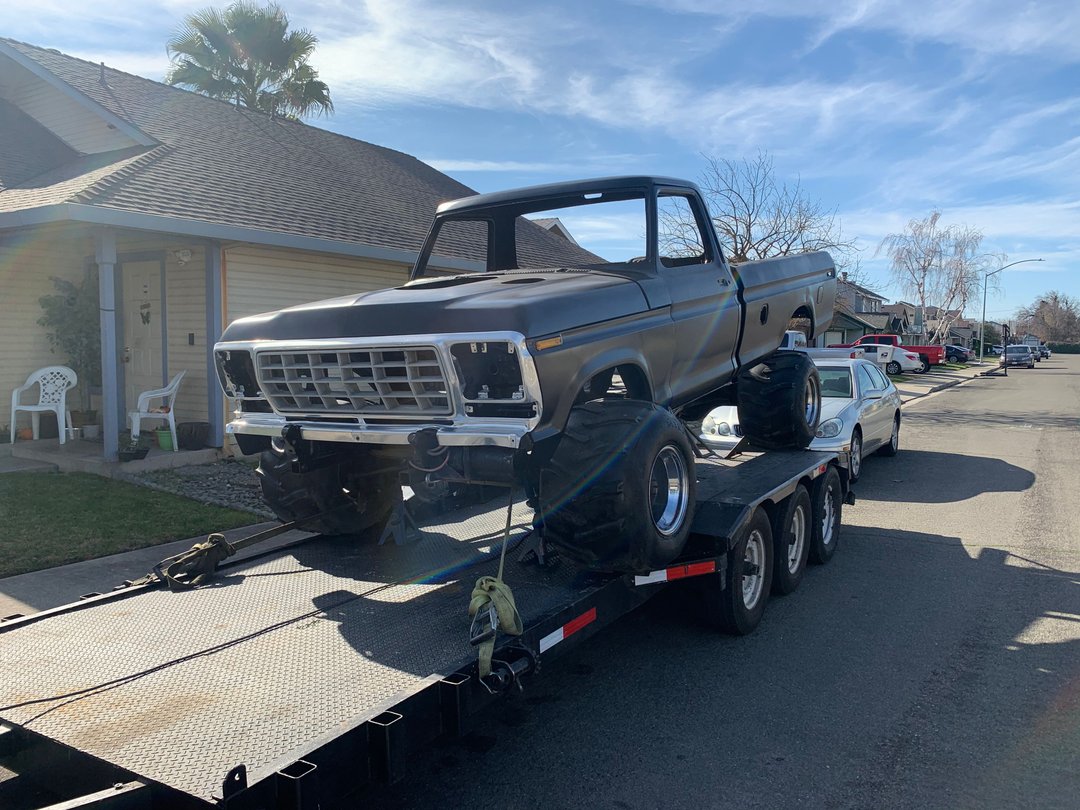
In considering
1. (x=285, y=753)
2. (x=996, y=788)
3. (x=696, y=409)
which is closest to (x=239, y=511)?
(x=696, y=409)

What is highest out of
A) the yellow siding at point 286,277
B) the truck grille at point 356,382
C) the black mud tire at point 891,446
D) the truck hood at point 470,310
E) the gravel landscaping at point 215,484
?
the yellow siding at point 286,277

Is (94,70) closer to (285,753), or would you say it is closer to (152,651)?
(152,651)

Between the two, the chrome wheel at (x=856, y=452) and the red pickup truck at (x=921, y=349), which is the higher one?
the red pickup truck at (x=921, y=349)

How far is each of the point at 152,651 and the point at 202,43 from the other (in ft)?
73.5

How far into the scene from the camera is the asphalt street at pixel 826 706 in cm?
355

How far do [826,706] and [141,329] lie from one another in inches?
415

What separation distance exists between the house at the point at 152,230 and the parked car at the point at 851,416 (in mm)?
3280

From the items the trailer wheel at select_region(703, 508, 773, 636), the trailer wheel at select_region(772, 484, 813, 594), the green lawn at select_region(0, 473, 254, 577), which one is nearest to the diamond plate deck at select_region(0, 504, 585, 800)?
the trailer wheel at select_region(703, 508, 773, 636)

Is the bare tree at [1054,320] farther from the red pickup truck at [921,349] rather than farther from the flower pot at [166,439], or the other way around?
the flower pot at [166,439]

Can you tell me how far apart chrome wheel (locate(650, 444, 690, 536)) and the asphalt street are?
94cm

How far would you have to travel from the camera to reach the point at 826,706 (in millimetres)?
4297

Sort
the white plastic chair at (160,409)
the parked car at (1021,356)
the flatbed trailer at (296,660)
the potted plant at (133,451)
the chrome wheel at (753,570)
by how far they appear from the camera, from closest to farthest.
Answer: the flatbed trailer at (296,660)
the chrome wheel at (753,570)
the potted plant at (133,451)
the white plastic chair at (160,409)
the parked car at (1021,356)

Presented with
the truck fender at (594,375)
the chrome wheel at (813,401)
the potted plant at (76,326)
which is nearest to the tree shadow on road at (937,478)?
the chrome wheel at (813,401)

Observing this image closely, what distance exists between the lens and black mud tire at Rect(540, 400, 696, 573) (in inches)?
149
